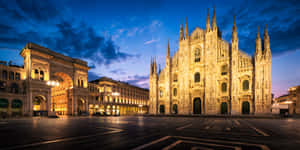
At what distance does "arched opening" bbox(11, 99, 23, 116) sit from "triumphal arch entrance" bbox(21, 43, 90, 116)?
1.43 meters

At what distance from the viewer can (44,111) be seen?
40062 millimetres

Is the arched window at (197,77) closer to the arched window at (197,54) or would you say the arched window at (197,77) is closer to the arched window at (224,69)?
the arched window at (197,54)

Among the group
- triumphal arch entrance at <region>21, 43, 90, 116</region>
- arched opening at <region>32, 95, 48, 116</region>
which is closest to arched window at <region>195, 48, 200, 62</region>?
triumphal arch entrance at <region>21, 43, 90, 116</region>

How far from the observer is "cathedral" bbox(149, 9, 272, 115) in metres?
35.2

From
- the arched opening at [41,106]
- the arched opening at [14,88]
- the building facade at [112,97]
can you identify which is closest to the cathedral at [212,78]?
the building facade at [112,97]

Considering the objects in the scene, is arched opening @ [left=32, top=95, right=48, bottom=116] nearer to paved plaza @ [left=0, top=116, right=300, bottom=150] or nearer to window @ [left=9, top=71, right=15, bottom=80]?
window @ [left=9, top=71, right=15, bottom=80]

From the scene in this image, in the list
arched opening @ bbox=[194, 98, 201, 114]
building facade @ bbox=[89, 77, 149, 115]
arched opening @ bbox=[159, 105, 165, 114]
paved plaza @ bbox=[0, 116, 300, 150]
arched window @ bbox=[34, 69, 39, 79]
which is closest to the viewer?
paved plaza @ bbox=[0, 116, 300, 150]

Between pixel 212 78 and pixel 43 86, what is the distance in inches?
1773

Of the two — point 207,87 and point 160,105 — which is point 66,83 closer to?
point 160,105

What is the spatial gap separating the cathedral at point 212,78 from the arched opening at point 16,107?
34.8 metres

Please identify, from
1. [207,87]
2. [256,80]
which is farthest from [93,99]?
[256,80]

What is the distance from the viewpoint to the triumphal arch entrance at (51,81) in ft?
128

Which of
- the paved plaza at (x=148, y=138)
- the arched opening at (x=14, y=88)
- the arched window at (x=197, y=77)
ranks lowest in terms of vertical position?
the paved plaza at (x=148, y=138)

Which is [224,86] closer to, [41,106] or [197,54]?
[197,54]
